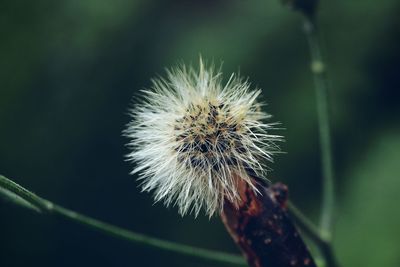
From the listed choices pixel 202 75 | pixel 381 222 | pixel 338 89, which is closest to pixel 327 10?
pixel 338 89

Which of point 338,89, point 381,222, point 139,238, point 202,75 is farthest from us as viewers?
point 338,89

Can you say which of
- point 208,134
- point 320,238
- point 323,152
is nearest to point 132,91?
point 323,152

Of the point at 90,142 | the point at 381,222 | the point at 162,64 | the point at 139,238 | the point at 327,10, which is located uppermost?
the point at 327,10

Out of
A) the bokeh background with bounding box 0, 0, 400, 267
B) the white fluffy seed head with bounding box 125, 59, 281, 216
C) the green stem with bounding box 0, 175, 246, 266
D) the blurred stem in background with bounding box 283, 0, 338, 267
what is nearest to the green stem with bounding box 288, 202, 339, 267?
the blurred stem in background with bounding box 283, 0, 338, 267

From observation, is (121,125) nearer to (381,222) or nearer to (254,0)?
(254,0)

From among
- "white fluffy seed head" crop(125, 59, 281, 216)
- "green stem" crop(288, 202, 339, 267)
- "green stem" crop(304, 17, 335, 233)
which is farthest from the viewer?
"green stem" crop(304, 17, 335, 233)

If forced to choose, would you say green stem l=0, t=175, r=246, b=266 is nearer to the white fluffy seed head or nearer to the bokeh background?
the white fluffy seed head

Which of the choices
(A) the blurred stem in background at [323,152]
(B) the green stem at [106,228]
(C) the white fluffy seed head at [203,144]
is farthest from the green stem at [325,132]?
(C) the white fluffy seed head at [203,144]
